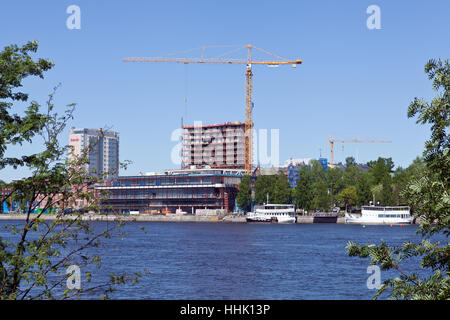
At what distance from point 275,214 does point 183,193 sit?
41.0 metres

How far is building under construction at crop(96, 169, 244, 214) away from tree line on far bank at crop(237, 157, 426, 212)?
28.3ft

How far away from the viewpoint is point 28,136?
11.2 meters

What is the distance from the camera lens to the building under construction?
18888 cm

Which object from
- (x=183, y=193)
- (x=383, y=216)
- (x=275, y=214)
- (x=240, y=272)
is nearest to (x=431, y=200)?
(x=240, y=272)

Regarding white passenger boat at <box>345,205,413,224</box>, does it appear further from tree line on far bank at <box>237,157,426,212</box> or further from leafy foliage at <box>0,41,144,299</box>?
leafy foliage at <box>0,41,144,299</box>

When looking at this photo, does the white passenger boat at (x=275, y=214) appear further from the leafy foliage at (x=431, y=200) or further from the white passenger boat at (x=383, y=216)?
the leafy foliage at (x=431, y=200)

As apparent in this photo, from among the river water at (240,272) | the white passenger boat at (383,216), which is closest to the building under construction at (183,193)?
the white passenger boat at (383,216)

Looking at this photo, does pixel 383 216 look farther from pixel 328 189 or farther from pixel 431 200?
pixel 431 200

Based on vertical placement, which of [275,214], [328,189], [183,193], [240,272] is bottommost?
[275,214]

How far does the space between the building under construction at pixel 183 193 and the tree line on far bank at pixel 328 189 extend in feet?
28.3

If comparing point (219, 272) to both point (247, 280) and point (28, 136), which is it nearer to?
point (247, 280)

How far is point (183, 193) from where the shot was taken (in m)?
192
